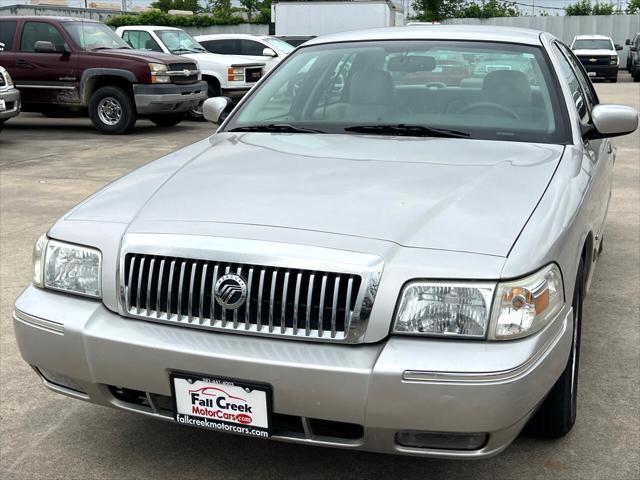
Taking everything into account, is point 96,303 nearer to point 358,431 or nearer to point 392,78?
point 358,431

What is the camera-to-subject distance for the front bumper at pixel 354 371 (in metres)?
2.29

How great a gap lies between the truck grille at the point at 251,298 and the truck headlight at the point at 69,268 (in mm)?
151

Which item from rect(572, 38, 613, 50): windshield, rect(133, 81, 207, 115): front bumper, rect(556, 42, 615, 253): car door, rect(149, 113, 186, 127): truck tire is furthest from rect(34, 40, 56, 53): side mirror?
rect(572, 38, 613, 50): windshield

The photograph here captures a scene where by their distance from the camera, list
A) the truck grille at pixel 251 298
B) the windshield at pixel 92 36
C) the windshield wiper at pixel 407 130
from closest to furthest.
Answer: the truck grille at pixel 251 298
the windshield wiper at pixel 407 130
the windshield at pixel 92 36

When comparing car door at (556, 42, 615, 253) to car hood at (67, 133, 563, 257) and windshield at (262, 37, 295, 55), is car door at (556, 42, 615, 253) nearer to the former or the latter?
car hood at (67, 133, 563, 257)

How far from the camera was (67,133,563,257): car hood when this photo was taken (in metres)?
2.57

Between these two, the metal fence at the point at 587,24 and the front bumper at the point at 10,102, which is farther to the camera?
the metal fence at the point at 587,24

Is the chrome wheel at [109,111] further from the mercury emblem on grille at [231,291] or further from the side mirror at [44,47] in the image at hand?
the mercury emblem on grille at [231,291]

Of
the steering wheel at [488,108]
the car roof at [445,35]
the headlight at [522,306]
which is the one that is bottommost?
the headlight at [522,306]

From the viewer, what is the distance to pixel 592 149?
383cm

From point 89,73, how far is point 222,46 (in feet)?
16.2

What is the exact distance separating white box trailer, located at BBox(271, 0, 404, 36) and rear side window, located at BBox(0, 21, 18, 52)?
13.7m

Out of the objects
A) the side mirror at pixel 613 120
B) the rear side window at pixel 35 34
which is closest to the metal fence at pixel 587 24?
the rear side window at pixel 35 34

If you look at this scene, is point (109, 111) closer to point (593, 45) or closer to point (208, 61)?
point (208, 61)
